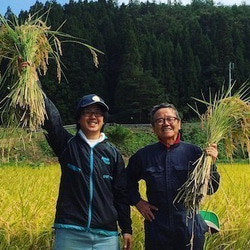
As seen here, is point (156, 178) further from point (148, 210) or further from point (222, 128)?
point (222, 128)

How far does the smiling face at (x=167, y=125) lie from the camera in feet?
9.16

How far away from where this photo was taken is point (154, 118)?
2.86 meters

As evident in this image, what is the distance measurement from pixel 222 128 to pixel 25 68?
3.90 feet

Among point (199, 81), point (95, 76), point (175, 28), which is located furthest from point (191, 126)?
point (175, 28)

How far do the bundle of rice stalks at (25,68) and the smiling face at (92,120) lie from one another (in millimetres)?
227

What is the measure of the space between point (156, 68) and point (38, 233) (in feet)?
187

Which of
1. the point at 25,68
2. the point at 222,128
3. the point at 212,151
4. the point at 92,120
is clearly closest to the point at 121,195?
the point at 92,120

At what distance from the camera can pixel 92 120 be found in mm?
2744

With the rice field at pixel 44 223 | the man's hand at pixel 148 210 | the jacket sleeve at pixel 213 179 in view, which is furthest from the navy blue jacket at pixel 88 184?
the rice field at pixel 44 223

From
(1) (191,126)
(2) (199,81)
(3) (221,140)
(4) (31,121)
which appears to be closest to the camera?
(4) (31,121)

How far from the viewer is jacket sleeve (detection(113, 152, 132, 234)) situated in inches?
110

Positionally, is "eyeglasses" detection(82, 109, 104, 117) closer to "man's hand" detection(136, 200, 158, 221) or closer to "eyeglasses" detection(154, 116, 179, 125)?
"eyeglasses" detection(154, 116, 179, 125)

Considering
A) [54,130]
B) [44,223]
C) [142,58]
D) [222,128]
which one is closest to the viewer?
A: [54,130]

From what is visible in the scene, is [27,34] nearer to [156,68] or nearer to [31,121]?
[31,121]
